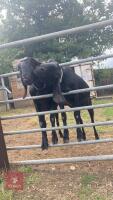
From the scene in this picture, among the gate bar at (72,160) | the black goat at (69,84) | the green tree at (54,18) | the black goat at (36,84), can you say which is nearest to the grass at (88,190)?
the gate bar at (72,160)

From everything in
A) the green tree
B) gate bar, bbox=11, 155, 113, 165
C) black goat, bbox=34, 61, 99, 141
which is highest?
black goat, bbox=34, 61, 99, 141

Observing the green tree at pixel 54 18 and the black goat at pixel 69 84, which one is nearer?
the black goat at pixel 69 84

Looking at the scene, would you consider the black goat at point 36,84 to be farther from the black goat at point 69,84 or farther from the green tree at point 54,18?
the green tree at point 54,18

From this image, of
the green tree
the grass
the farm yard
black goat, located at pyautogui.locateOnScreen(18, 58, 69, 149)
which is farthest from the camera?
the green tree

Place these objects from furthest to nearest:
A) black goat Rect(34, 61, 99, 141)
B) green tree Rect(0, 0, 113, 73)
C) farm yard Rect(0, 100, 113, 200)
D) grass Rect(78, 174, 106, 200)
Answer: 1. green tree Rect(0, 0, 113, 73)
2. black goat Rect(34, 61, 99, 141)
3. farm yard Rect(0, 100, 113, 200)
4. grass Rect(78, 174, 106, 200)

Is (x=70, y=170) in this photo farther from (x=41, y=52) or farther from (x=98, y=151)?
(x=41, y=52)

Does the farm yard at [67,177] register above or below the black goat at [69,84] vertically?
below

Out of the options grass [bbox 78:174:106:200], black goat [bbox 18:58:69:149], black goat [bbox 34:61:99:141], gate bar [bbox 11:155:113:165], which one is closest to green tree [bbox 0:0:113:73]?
black goat [bbox 34:61:99:141]

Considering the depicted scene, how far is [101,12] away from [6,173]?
2301 cm

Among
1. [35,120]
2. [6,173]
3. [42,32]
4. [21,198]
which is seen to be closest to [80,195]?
[21,198]

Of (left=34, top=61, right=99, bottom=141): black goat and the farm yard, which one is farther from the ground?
(left=34, top=61, right=99, bottom=141): black goat

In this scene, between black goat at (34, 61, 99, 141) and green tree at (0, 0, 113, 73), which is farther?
green tree at (0, 0, 113, 73)

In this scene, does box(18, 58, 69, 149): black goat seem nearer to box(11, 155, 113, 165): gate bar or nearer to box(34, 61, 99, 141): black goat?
box(34, 61, 99, 141): black goat

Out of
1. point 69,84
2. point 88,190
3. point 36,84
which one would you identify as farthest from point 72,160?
point 69,84
